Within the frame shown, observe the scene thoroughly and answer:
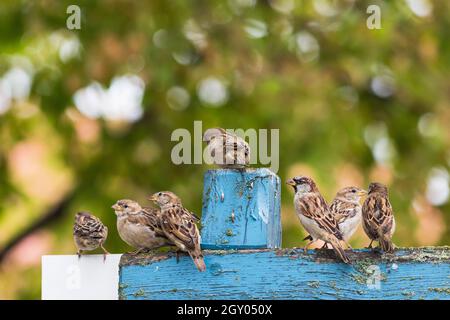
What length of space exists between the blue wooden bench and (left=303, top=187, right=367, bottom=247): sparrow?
92 centimetres

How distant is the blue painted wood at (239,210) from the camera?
13.3 feet

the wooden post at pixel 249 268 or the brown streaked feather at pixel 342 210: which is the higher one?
the brown streaked feather at pixel 342 210

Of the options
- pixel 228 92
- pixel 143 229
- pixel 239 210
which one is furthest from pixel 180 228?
pixel 228 92

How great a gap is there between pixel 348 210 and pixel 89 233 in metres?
1.40

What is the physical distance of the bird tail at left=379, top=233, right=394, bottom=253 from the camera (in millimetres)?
3936

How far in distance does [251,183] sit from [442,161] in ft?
23.0

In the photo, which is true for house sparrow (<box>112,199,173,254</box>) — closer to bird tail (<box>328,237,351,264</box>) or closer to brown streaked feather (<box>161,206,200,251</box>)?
brown streaked feather (<box>161,206,200,251</box>)

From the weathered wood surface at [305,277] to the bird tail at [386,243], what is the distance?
2.0 inches

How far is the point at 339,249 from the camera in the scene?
396cm

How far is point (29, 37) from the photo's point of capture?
422 inches

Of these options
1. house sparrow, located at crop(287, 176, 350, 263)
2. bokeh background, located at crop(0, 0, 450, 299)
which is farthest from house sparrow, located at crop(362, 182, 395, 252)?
bokeh background, located at crop(0, 0, 450, 299)

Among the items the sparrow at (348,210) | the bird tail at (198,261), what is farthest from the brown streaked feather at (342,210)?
the bird tail at (198,261)

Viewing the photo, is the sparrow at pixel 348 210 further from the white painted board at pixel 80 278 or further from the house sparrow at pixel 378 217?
the white painted board at pixel 80 278
